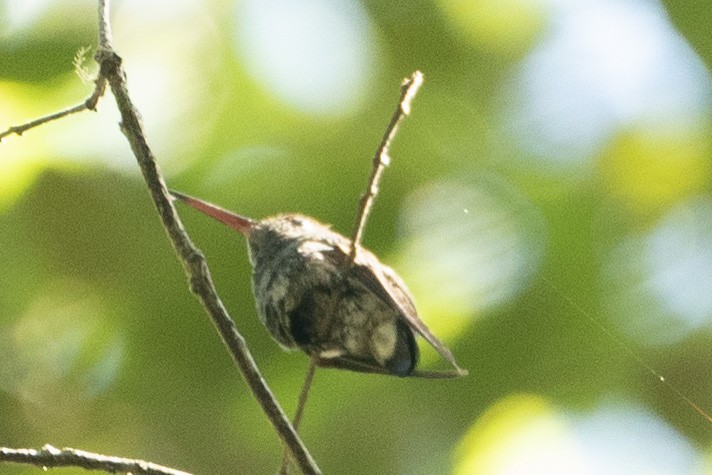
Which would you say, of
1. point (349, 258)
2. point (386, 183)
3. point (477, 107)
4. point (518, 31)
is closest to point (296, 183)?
point (386, 183)

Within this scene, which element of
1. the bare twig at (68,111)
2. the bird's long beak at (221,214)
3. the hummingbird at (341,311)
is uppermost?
the bird's long beak at (221,214)

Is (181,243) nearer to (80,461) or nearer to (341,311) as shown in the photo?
(80,461)

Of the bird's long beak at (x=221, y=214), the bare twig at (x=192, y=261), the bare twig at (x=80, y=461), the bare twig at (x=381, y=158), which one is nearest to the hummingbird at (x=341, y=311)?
the bird's long beak at (x=221, y=214)

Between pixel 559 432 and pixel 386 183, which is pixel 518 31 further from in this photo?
pixel 559 432

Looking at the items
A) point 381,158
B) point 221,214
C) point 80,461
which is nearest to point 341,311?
point 221,214

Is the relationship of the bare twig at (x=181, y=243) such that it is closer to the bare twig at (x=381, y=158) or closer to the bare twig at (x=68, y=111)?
the bare twig at (x=68, y=111)
